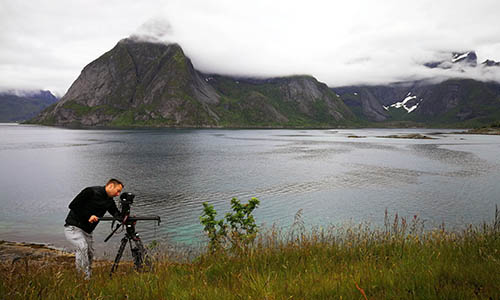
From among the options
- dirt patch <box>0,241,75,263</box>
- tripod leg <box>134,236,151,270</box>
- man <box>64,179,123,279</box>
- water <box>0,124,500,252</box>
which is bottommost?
water <box>0,124,500,252</box>

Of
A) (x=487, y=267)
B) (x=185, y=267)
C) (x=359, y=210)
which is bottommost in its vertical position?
(x=359, y=210)

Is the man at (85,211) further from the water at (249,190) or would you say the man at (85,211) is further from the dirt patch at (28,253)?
the water at (249,190)

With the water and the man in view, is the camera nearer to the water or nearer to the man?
the man

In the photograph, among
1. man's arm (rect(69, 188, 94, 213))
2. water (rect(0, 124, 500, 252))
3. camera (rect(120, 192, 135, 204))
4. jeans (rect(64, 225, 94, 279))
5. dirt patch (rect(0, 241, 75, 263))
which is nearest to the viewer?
camera (rect(120, 192, 135, 204))

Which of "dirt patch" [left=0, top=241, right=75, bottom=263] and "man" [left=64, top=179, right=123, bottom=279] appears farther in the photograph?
"dirt patch" [left=0, top=241, right=75, bottom=263]

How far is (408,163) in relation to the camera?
204ft

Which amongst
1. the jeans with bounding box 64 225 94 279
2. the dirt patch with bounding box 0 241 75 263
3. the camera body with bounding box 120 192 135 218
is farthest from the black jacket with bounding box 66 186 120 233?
the dirt patch with bounding box 0 241 75 263

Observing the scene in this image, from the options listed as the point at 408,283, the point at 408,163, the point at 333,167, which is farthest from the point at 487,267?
the point at 408,163

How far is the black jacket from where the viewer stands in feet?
28.1

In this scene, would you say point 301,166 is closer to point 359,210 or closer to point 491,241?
point 359,210

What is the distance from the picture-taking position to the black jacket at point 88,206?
8.58 metres

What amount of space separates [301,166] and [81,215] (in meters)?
51.6

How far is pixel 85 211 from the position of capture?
873 centimetres

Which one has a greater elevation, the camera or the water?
the camera
